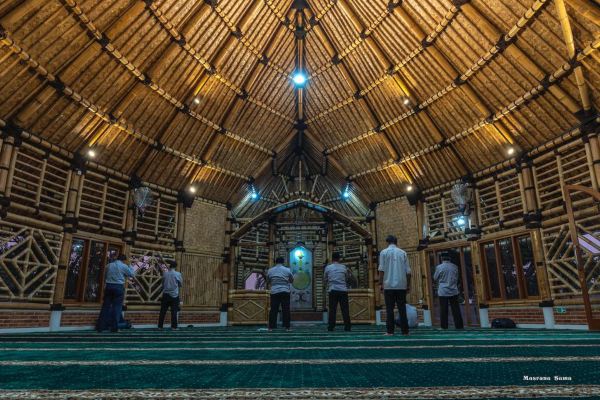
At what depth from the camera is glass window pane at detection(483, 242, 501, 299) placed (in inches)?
434

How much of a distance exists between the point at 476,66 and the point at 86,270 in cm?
1170

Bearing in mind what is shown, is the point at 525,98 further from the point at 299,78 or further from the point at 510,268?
the point at 299,78

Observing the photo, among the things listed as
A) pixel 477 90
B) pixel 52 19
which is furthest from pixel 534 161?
pixel 52 19

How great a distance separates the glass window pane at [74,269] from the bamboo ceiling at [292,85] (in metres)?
2.45

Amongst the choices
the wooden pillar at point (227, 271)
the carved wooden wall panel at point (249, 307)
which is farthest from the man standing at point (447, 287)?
the wooden pillar at point (227, 271)

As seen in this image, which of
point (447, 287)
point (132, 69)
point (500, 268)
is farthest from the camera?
point (500, 268)

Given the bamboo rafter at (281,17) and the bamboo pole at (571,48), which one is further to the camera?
the bamboo rafter at (281,17)

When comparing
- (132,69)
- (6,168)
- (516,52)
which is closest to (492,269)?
(516,52)

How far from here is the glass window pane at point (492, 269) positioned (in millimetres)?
11031

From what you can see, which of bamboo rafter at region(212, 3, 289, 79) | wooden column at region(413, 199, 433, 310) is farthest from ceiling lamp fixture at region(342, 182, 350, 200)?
bamboo rafter at region(212, 3, 289, 79)

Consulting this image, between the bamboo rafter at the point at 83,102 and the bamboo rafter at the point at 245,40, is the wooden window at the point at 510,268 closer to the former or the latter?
the bamboo rafter at the point at 245,40

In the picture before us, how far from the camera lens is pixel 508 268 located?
10711mm

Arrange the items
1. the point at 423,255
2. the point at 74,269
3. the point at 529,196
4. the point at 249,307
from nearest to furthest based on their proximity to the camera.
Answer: the point at 529,196 → the point at 74,269 → the point at 249,307 → the point at 423,255

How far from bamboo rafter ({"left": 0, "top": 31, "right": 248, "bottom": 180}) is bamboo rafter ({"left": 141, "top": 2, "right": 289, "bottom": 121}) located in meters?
2.65
